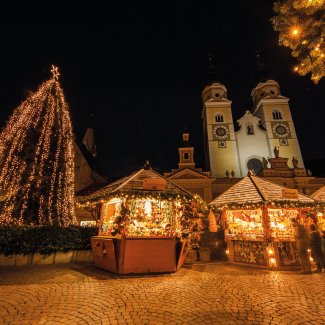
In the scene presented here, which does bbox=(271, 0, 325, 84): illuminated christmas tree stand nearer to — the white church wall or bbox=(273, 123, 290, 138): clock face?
the white church wall

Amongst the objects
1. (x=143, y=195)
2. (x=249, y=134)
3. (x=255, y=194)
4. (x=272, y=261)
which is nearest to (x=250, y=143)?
(x=249, y=134)

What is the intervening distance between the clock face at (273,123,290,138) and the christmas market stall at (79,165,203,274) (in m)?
33.7

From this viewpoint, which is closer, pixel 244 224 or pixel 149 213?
pixel 149 213

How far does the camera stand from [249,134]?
3778cm

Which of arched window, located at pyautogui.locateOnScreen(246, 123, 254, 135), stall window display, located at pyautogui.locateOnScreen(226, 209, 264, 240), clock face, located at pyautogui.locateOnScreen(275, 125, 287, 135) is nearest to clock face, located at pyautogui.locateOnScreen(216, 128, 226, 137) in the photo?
arched window, located at pyautogui.locateOnScreen(246, 123, 254, 135)

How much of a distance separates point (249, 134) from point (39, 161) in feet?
112

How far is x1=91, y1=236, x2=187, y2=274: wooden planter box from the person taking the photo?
24.2 ft

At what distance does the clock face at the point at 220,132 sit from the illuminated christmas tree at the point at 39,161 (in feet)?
91.8

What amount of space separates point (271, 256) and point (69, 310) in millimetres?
7982

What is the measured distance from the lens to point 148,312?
4328 millimetres

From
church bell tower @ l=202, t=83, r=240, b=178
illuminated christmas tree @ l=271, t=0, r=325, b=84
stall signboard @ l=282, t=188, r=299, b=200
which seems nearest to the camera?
illuminated christmas tree @ l=271, t=0, r=325, b=84

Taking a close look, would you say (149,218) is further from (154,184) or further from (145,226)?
(154,184)

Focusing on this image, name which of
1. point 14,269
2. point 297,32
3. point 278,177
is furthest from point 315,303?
point 278,177

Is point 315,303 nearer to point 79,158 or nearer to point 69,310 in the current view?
point 69,310
